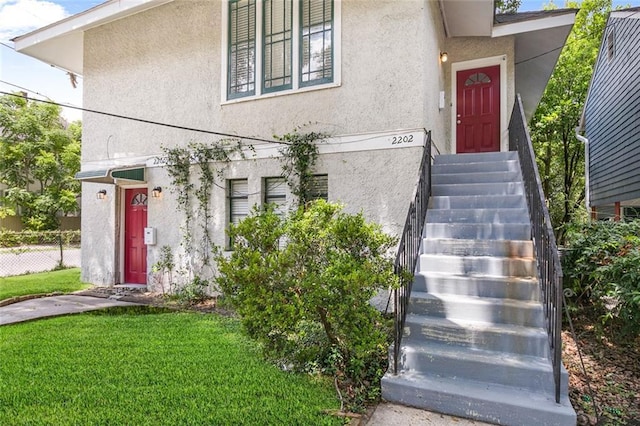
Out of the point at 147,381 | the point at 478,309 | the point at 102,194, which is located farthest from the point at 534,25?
the point at 102,194

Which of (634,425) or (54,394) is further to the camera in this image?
(54,394)

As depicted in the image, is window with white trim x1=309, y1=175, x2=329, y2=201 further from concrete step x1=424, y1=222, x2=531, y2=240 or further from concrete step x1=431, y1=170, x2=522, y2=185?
concrete step x1=424, y1=222, x2=531, y2=240

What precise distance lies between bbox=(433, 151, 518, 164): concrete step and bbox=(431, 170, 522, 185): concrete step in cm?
39

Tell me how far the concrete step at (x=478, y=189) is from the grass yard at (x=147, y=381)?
343 cm

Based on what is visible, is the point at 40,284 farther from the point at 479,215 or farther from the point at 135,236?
the point at 479,215

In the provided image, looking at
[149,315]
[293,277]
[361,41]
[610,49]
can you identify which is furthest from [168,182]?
[610,49]

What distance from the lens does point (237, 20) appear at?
691 cm

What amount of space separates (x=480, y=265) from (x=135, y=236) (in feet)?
23.4

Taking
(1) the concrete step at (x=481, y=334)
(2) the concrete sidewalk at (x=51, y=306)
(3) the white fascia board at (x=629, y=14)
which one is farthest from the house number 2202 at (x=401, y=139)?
(3) the white fascia board at (x=629, y=14)

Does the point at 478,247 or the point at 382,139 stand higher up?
the point at 382,139

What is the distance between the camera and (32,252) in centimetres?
1156

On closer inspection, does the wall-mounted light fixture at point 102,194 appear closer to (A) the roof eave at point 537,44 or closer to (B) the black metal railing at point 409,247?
(B) the black metal railing at point 409,247

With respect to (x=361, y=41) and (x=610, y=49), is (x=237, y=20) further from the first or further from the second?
(x=610, y=49)

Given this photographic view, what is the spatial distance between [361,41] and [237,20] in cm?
264
